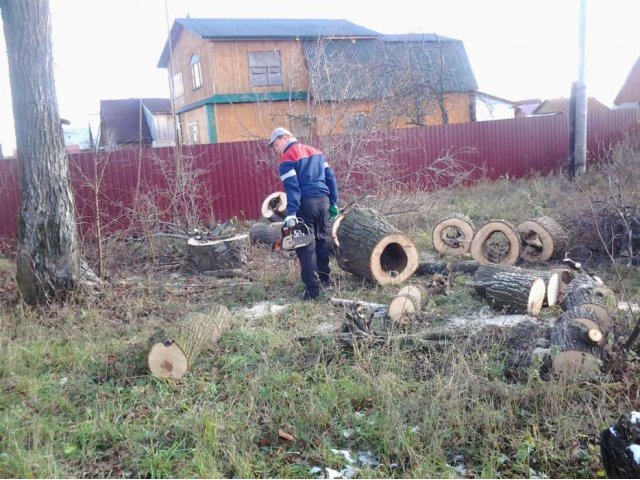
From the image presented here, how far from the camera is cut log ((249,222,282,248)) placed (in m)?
8.73

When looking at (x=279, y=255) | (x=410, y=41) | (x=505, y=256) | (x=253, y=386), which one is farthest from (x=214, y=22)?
(x=253, y=386)

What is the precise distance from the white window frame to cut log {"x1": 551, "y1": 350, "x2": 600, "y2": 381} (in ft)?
69.4

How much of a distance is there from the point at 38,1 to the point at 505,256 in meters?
6.49

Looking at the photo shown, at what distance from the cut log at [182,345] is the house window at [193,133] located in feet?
70.5

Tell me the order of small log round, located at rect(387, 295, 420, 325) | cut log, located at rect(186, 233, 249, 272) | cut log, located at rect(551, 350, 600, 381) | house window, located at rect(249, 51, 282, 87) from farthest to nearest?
1. house window, located at rect(249, 51, 282, 87)
2. cut log, located at rect(186, 233, 249, 272)
3. small log round, located at rect(387, 295, 420, 325)
4. cut log, located at rect(551, 350, 600, 381)

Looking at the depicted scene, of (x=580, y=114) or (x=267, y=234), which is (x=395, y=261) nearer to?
(x=267, y=234)

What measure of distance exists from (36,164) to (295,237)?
298 centimetres

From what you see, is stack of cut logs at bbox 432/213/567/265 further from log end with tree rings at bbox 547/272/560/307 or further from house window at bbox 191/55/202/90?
house window at bbox 191/55/202/90

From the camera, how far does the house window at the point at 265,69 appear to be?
2278 cm

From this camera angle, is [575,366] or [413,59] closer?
[575,366]

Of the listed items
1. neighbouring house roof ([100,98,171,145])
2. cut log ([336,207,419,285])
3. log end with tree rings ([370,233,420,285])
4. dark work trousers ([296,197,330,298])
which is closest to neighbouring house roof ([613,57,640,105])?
neighbouring house roof ([100,98,171,145])

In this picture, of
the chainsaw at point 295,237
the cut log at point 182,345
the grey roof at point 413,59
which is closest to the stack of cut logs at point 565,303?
the chainsaw at point 295,237

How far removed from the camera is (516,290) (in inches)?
198

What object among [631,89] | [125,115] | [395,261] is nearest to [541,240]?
[395,261]
